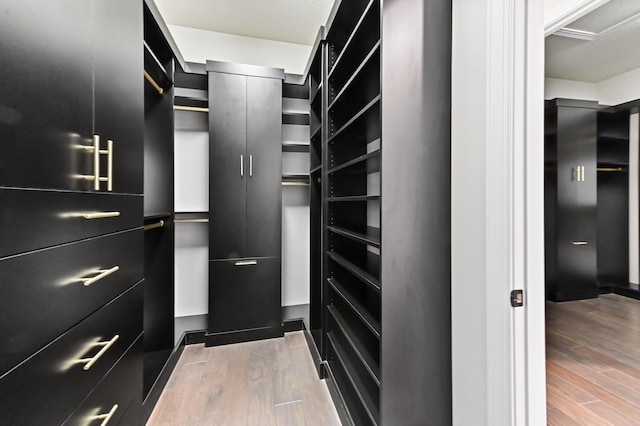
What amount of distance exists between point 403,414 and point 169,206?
205cm

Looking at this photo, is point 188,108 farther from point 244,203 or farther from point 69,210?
point 69,210

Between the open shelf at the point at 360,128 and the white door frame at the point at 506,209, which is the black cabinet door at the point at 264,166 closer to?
the open shelf at the point at 360,128

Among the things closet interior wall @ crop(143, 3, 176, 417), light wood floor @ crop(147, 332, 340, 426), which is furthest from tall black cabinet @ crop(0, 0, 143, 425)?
closet interior wall @ crop(143, 3, 176, 417)

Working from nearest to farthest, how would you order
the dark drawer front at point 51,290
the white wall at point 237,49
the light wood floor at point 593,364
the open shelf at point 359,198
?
the dark drawer front at point 51,290, the open shelf at point 359,198, the light wood floor at point 593,364, the white wall at point 237,49

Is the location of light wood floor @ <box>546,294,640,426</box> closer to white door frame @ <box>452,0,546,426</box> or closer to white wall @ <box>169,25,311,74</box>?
white door frame @ <box>452,0,546,426</box>

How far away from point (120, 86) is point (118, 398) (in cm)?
135

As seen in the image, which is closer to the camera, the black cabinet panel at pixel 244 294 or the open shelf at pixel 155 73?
the open shelf at pixel 155 73

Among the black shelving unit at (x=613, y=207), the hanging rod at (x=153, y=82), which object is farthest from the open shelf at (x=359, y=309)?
the black shelving unit at (x=613, y=207)

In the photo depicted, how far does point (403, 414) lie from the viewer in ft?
3.80

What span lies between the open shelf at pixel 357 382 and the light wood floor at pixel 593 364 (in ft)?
3.76

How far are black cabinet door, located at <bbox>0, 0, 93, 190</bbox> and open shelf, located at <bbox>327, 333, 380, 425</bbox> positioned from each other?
1.52m

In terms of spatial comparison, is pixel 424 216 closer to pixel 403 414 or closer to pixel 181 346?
pixel 403 414

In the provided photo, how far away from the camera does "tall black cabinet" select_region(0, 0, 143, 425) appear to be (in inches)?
27.7

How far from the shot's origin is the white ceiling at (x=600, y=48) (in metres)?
2.48
